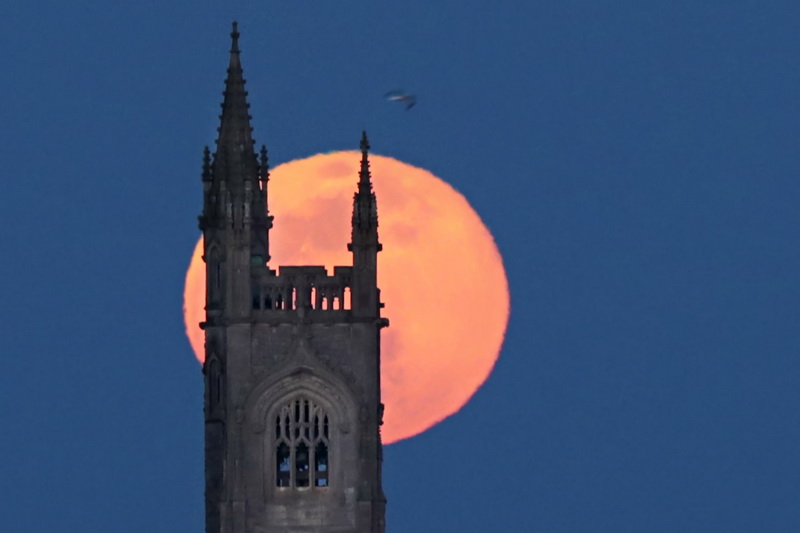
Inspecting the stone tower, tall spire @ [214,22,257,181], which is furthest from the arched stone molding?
tall spire @ [214,22,257,181]

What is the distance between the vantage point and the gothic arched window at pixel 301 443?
5999 inches

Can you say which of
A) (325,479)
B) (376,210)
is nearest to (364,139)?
(376,210)

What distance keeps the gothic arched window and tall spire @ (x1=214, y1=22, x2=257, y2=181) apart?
908 centimetres

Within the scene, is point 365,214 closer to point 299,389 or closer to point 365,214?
point 365,214

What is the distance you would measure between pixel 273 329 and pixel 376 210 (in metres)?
5.88

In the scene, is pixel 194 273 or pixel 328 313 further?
pixel 194 273

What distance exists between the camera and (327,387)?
498 feet

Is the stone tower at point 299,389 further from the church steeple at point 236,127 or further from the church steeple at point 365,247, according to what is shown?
the church steeple at point 236,127

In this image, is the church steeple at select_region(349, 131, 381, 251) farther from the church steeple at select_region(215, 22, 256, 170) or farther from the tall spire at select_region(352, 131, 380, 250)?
the church steeple at select_region(215, 22, 256, 170)

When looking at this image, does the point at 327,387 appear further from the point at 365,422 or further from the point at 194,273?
the point at 194,273

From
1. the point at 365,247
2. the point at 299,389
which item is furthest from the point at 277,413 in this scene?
the point at 365,247

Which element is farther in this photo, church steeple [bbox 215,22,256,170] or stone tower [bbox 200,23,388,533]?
church steeple [bbox 215,22,256,170]

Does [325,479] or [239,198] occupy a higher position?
[239,198]

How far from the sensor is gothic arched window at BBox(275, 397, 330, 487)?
152 metres
